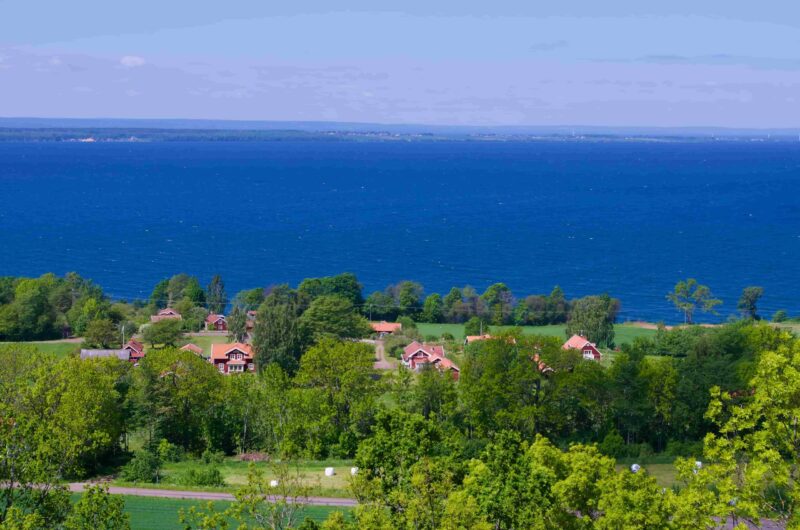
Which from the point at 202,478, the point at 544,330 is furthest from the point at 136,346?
the point at 544,330

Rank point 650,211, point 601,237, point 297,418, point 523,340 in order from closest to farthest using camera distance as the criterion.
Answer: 1. point 297,418
2. point 523,340
3. point 601,237
4. point 650,211

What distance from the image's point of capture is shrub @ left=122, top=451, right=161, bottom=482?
3256 cm

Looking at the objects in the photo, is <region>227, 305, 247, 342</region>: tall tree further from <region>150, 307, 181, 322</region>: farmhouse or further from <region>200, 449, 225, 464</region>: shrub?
<region>200, 449, 225, 464</region>: shrub

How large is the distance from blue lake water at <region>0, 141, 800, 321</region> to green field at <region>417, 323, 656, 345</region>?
677cm

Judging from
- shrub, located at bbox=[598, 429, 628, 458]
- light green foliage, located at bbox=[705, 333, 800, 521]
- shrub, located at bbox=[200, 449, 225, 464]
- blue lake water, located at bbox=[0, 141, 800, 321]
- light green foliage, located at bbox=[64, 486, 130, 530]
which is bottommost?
blue lake water, located at bbox=[0, 141, 800, 321]

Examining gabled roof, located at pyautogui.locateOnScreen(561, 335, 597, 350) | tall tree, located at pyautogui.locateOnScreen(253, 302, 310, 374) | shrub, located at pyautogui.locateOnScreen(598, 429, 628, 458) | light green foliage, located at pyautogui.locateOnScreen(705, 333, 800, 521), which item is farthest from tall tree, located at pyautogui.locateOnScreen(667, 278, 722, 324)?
light green foliage, located at pyautogui.locateOnScreen(705, 333, 800, 521)

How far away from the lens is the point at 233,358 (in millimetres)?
52000

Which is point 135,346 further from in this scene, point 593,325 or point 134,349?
point 593,325

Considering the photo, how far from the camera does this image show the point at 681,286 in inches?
2744

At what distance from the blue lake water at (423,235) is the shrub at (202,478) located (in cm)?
4396

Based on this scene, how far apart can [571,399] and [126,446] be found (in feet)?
58.9

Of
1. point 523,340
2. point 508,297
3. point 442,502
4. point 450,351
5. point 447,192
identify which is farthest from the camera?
point 447,192

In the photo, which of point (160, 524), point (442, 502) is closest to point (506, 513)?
point (442, 502)

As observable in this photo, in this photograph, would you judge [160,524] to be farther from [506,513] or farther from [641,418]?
[641,418]
